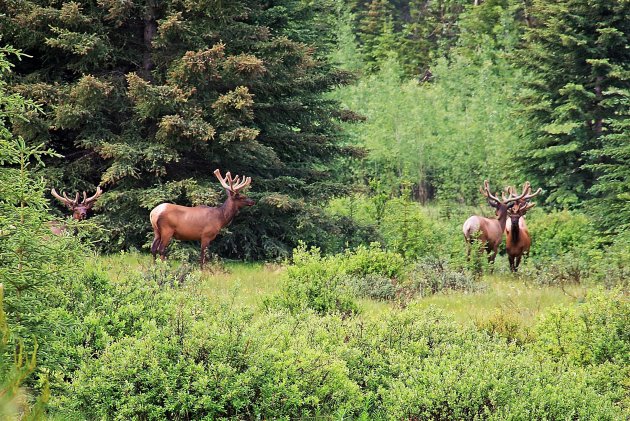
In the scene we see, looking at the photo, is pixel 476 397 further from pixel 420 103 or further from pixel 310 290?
pixel 420 103

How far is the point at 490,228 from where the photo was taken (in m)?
15.7

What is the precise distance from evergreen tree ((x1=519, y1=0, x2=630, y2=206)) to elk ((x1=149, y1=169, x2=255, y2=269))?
11.3 m

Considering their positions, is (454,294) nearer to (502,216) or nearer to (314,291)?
(314,291)

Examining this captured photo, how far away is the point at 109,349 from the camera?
5578mm

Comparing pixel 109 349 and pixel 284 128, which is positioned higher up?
pixel 109 349

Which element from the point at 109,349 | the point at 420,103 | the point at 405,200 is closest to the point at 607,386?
the point at 109,349

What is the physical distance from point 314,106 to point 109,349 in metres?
12.7

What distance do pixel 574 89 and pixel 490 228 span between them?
24.8ft

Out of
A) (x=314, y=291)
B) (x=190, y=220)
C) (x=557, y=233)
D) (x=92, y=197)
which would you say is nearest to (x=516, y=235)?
(x=557, y=233)

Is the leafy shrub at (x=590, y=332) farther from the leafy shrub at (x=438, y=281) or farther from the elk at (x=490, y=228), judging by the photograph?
the elk at (x=490, y=228)

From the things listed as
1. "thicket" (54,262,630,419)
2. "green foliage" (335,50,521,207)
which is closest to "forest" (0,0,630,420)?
"thicket" (54,262,630,419)

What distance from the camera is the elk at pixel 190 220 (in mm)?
12961

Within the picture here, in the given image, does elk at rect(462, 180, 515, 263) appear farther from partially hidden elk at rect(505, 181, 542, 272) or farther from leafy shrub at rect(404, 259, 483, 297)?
leafy shrub at rect(404, 259, 483, 297)

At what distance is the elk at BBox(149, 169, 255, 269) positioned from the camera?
42.5 ft
